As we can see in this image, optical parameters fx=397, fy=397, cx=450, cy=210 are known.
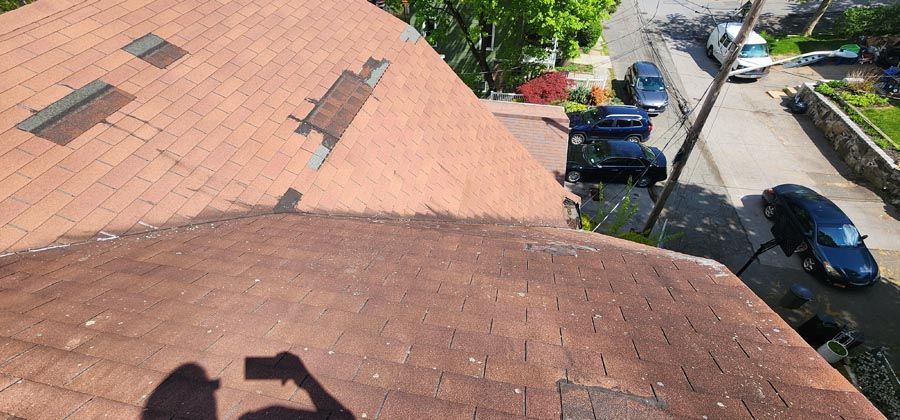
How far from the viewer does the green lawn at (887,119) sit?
52.0 feet

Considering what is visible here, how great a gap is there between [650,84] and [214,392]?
21929 mm

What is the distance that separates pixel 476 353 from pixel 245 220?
3.68 metres

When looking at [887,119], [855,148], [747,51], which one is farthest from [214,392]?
[747,51]

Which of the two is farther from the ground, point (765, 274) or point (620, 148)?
point (620, 148)

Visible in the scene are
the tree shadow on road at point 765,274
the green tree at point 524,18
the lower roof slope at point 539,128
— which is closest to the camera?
the tree shadow on road at point 765,274

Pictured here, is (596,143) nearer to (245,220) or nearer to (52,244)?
(245,220)

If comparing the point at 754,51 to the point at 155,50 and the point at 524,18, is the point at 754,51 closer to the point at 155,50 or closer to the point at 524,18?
the point at 524,18

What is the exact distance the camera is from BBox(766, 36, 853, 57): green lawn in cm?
2308

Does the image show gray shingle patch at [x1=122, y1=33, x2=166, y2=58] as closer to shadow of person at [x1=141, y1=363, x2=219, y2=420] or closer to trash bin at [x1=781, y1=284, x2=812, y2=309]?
shadow of person at [x1=141, y1=363, x2=219, y2=420]

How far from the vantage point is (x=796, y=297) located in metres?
10.7

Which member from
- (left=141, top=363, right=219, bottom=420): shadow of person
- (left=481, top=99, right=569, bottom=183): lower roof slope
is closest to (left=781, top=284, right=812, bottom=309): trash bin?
(left=481, top=99, right=569, bottom=183): lower roof slope

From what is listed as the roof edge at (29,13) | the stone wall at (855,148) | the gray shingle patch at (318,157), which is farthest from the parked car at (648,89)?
the roof edge at (29,13)

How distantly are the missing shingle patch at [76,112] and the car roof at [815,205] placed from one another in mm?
17000

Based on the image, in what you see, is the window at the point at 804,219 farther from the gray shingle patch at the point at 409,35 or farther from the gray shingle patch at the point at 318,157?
the gray shingle patch at the point at 318,157
